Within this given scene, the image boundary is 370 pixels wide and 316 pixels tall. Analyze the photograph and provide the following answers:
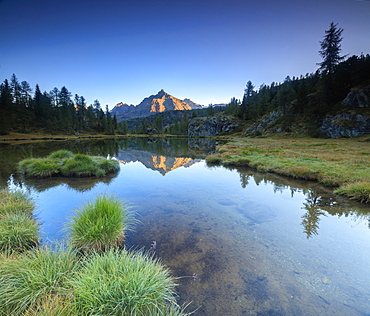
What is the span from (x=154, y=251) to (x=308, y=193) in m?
13.1

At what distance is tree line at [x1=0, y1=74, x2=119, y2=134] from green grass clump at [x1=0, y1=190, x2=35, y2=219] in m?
95.0

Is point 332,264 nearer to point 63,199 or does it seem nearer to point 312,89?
point 63,199

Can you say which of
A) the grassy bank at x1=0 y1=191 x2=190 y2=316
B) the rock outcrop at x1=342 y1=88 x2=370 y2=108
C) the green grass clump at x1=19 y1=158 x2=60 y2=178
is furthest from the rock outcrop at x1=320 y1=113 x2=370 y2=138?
the green grass clump at x1=19 y1=158 x2=60 y2=178

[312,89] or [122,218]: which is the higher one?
[312,89]

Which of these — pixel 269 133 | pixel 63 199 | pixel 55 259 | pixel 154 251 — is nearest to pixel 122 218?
pixel 154 251

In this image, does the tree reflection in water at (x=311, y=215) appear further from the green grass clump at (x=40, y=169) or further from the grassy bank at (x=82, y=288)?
the green grass clump at (x=40, y=169)

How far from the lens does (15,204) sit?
329 inches

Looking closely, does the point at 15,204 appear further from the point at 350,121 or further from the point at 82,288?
the point at 350,121

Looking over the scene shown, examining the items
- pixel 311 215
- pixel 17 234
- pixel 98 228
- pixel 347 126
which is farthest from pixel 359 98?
pixel 17 234

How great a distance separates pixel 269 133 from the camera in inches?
3374

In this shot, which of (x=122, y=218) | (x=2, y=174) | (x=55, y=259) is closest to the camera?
(x=55, y=259)

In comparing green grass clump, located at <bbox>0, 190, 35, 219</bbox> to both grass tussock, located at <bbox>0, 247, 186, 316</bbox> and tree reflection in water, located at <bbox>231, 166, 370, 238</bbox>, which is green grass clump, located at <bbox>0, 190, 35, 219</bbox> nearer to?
grass tussock, located at <bbox>0, 247, 186, 316</bbox>

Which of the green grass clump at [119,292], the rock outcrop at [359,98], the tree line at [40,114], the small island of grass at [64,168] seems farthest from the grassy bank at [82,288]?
the tree line at [40,114]

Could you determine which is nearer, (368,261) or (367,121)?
(368,261)
